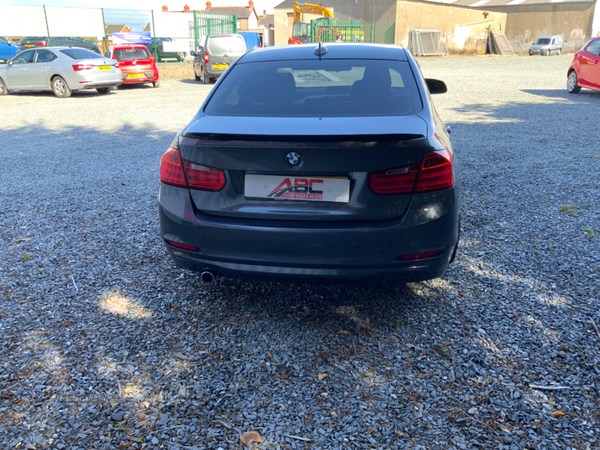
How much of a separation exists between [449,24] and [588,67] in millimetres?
30533

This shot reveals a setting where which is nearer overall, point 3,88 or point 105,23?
point 3,88

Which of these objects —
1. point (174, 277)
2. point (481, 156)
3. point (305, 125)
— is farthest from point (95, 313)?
point (481, 156)

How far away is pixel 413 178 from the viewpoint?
2.51m

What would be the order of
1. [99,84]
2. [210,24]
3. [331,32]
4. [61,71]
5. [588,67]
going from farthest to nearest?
1. [331,32]
2. [210,24]
3. [99,84]
4. [61,71]
5. [588,67]

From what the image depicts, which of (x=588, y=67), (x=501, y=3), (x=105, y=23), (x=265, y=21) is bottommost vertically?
(x=588, y=67)

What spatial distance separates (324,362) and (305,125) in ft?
4.20

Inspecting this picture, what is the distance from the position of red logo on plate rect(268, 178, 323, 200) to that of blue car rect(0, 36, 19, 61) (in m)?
30.2

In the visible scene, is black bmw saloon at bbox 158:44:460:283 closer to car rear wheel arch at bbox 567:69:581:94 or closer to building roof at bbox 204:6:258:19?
car rear wheel arch at bbox 567:69:581:94

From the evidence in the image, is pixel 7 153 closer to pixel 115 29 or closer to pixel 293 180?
pixel 293 180

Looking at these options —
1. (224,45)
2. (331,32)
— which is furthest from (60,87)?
(331,32)

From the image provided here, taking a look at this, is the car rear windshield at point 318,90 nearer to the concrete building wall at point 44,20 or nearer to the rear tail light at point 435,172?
the rear tail light at point 435,172

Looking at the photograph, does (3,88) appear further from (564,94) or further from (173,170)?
(564,94)

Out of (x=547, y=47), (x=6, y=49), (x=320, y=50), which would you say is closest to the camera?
(x=320, y=50)

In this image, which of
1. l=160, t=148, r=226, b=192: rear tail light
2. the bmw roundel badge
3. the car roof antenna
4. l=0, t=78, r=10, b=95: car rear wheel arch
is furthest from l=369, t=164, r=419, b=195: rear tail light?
l=0, t=78, r=10, b=95: car rear wheel arch
